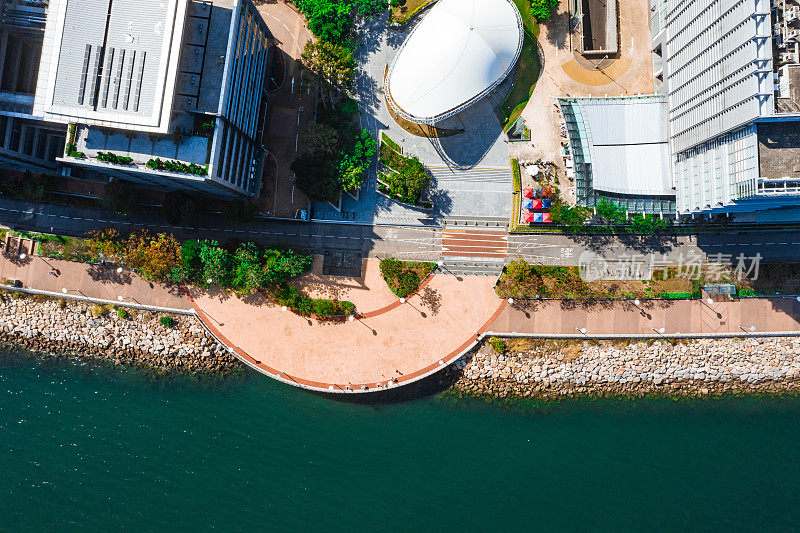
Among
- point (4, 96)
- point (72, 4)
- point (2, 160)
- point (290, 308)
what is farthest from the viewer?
point (290, 308)

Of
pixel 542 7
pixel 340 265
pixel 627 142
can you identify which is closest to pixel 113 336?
pixel 340 265

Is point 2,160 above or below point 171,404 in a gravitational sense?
above

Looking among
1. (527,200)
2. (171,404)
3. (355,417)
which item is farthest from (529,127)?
(171,404)

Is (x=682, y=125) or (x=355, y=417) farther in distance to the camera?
(x=355, y=417)

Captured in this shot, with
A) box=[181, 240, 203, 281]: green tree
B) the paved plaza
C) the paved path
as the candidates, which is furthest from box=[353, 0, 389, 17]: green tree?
Result: box=[181, 240, 203, 281]: green tree

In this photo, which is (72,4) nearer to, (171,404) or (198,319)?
(198,319)

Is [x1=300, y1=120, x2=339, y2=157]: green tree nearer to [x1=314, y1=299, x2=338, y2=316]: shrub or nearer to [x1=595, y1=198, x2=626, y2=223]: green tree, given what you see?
[x1=314, y1=299, x2=338, y2=316]: shrub

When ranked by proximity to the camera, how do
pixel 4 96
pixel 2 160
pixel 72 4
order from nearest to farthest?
pixel 72 4 < pixel 4 96 < pixel 2 160
